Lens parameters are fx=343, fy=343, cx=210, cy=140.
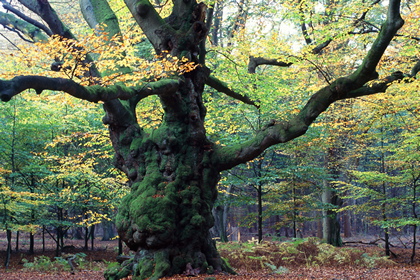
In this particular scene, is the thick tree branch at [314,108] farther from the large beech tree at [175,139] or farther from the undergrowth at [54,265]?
the undergrowth at [54,265]

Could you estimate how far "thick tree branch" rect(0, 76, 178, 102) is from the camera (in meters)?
3.51

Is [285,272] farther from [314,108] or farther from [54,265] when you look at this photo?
[54,265]

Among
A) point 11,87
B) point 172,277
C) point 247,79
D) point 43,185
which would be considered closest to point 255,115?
point 247,79

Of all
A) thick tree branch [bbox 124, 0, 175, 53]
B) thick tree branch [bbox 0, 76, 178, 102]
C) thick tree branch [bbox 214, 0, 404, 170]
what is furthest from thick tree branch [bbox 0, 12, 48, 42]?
thick tree branch [bbox 214, 0, 404, 170]

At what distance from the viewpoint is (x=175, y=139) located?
272 inches

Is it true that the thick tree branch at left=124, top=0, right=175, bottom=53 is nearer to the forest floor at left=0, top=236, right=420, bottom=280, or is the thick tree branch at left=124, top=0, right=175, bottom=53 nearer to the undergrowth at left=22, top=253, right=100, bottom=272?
the forest floor at left=0, top=236, right=420, bottom=280

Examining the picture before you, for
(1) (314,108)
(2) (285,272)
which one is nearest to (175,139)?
(1) (314,108)

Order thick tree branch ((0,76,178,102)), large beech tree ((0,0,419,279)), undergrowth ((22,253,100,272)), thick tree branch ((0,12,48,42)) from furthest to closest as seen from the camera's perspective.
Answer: undergrowth ((22,253,100,272)) → thick tree branch ((0,12,48,42)) → large beech tree ((0,0,419,279)) → thick tree branch ((0,76,178,102))

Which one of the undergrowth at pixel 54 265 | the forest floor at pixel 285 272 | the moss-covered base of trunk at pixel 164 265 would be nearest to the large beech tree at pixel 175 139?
the moss-covered base of trunk at pixel 164 265

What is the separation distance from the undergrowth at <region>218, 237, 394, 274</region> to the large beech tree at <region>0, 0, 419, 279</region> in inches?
110

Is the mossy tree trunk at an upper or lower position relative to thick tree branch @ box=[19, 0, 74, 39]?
lower

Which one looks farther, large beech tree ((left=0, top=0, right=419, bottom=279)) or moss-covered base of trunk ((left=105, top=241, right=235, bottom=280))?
large beech tree ((left=0, top=0, right=419, bottom=279))

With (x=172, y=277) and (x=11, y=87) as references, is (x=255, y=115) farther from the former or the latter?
(x=11, y=87)

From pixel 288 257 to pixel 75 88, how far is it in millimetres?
7793
